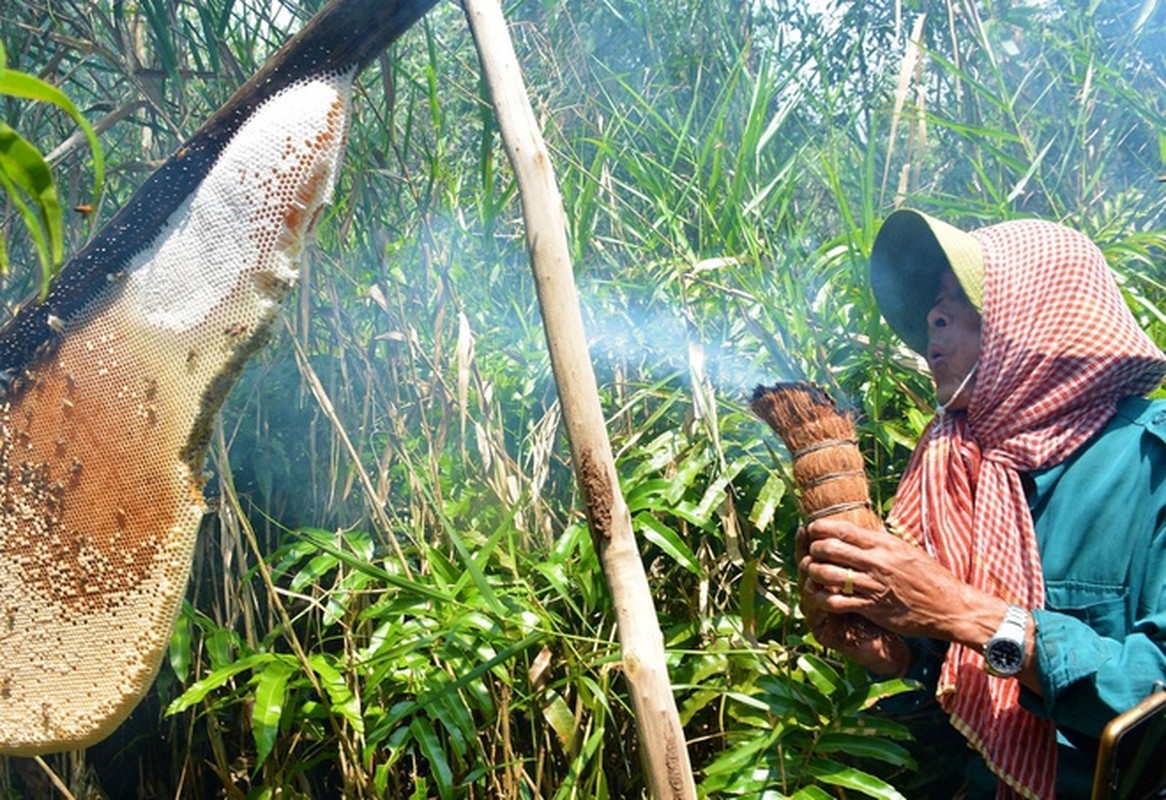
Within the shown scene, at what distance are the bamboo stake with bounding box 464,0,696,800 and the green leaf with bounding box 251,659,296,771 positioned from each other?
1131mm

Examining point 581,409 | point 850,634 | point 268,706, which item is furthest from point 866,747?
point 268,706

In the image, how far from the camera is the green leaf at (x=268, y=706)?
261 centimetres

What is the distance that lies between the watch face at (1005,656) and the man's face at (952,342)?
1.92 feet

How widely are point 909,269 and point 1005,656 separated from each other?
1.03m

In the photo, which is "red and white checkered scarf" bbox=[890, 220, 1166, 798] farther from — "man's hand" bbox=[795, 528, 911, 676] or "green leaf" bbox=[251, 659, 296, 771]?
"green leaf" bbox=[251, 659, 296, 771]

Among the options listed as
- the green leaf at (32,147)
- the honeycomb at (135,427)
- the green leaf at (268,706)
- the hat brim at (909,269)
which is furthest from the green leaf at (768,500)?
the green leaf at (32,147)

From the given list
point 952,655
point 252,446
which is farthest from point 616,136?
point 952,655

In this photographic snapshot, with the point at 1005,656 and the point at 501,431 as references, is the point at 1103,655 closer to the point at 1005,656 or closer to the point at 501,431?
the point at 1005,656

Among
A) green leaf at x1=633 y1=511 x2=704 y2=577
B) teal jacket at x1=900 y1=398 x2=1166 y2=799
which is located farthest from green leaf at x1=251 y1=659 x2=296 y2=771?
teal jacket at x1=900 y1=398 x2=1166 y2=799

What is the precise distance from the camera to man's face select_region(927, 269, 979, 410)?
2.42m

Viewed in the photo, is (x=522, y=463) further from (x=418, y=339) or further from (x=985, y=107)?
(x=985, y=107)

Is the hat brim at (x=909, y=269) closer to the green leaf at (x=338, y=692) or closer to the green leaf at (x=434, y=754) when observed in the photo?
the green leaf at (x=434, y=754)

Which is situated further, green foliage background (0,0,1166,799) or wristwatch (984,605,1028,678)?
green foliage background (0,0,1166,799)

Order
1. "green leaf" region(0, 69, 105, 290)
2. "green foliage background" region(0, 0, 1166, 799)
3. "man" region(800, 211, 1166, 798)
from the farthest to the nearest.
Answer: "green foliage background" region(0, 0, 1166, 799) < "man" region(800, 211, 1166, 798) < "green leaf" region(0, 69, 105, 290)
